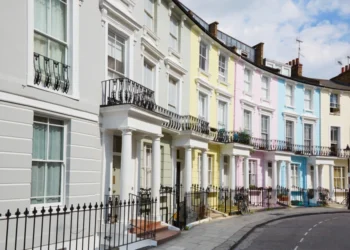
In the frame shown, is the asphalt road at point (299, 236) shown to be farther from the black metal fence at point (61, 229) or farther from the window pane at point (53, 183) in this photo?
the window pane at point (53, 183)

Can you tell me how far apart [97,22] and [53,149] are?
151 inches

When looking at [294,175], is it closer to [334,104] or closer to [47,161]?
[334,104]

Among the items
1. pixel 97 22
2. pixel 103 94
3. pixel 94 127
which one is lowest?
pixel 94 127

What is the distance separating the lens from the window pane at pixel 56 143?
354 inches

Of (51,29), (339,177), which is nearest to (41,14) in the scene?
(51,29)

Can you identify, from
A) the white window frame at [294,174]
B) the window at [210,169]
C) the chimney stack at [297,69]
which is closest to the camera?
the window at [210,169]

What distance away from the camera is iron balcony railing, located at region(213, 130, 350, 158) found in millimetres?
21906

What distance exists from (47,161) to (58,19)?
3341mm

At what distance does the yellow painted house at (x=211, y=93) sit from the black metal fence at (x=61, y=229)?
858cm

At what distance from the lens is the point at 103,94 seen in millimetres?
11000

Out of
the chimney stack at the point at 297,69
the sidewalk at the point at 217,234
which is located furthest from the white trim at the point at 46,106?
the chimney stack at the point at 297,69

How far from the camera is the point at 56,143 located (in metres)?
9.17

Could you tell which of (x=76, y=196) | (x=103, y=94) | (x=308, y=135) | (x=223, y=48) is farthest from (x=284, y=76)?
(x=76, y=196)

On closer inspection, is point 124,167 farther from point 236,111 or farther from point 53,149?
point 236,111
